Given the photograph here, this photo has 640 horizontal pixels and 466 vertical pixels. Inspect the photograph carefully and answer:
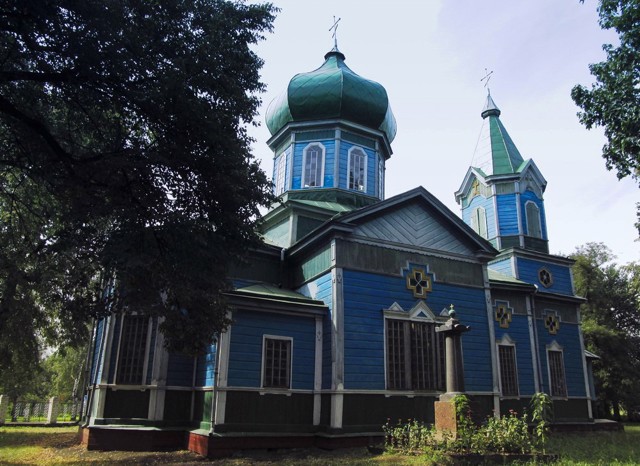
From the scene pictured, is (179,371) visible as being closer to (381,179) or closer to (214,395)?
(214,395)

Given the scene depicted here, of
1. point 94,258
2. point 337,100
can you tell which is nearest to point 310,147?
point 337,100

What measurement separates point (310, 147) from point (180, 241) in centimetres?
1067

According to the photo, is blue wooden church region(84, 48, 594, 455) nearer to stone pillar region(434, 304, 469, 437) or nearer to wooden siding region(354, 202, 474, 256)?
wooden siding region(354, 202, 474, 256)

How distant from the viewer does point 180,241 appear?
30.9 ft

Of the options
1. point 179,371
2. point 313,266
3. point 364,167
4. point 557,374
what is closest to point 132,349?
point 179,371

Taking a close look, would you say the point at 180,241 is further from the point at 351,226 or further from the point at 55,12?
the point at 351,226

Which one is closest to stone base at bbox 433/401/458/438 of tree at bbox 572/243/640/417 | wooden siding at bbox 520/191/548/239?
wooden siding at bbox 520/191/548/239

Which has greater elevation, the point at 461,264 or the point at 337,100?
the point at 337,100

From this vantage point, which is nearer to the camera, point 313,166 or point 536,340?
point 536,340

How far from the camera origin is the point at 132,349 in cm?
1391

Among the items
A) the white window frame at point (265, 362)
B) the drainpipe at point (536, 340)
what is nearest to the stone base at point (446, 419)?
the white window frame at point (265, 362)

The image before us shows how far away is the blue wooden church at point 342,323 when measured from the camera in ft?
42.6

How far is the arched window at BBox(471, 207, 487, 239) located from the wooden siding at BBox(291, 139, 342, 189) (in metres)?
7.50

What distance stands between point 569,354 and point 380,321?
979 centimetres
